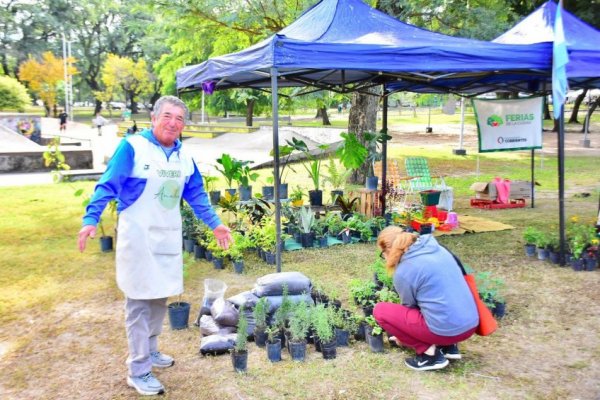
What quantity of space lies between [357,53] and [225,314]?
2.88 metres

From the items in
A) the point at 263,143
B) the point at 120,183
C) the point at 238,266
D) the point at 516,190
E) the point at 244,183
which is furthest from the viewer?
the point at 263,143

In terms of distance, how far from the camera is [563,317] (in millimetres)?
4887

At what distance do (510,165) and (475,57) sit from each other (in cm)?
1194

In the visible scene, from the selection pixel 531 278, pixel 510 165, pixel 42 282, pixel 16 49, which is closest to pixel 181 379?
pixel 42 282

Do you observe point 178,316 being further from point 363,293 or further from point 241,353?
point 363,293

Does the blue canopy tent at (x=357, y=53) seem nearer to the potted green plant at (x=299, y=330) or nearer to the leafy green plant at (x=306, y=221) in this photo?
the potted green plant at (x=299, y=330)

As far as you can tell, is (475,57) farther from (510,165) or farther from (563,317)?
(510,165)

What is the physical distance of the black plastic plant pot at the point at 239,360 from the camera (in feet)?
12.5

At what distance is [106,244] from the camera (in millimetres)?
7324

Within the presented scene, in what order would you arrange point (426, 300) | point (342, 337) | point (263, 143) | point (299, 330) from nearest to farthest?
point (426, 300)
point (299, 330)
point (342, 337)
point (263, 143)

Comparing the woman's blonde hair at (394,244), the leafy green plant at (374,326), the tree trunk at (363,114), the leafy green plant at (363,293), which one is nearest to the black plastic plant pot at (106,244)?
the leafy green plant at (363,293)

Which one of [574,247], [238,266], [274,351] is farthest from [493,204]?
[274,351]

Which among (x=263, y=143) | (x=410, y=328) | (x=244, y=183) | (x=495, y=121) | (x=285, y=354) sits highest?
(x=495, y=121)

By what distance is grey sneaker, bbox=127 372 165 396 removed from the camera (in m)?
3.50
